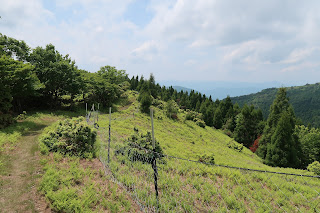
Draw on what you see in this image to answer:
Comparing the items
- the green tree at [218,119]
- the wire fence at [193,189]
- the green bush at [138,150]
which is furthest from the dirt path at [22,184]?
the green tree at [218,119]

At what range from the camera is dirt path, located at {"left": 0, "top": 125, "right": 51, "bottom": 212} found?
5082 millimetres

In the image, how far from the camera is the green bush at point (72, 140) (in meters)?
8.81

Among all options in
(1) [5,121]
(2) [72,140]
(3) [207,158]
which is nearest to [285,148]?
(3) [207,158]

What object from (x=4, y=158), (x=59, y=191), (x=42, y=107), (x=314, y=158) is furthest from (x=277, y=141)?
(x=42, y=107)

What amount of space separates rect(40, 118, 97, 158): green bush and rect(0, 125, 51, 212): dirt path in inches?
31.6

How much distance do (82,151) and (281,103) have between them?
31.5 meters

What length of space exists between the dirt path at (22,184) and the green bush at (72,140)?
0.80 meters

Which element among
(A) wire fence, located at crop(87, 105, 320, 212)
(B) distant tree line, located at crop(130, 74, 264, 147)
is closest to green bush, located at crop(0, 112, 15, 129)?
(A) wire fence, located at crop(87, 105, 320, 212)

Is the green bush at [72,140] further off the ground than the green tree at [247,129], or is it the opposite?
the green bush at [72,140]

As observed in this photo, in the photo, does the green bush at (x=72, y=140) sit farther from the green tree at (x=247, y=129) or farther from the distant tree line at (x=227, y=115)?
the green tree at (x=247, y=129)

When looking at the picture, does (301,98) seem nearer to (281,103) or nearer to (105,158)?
(281,103)

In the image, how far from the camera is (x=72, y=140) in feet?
29.6

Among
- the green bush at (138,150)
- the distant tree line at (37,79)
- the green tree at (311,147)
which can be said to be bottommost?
the green tree at (311,147)

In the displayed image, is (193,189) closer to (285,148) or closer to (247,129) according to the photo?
(285,148)
